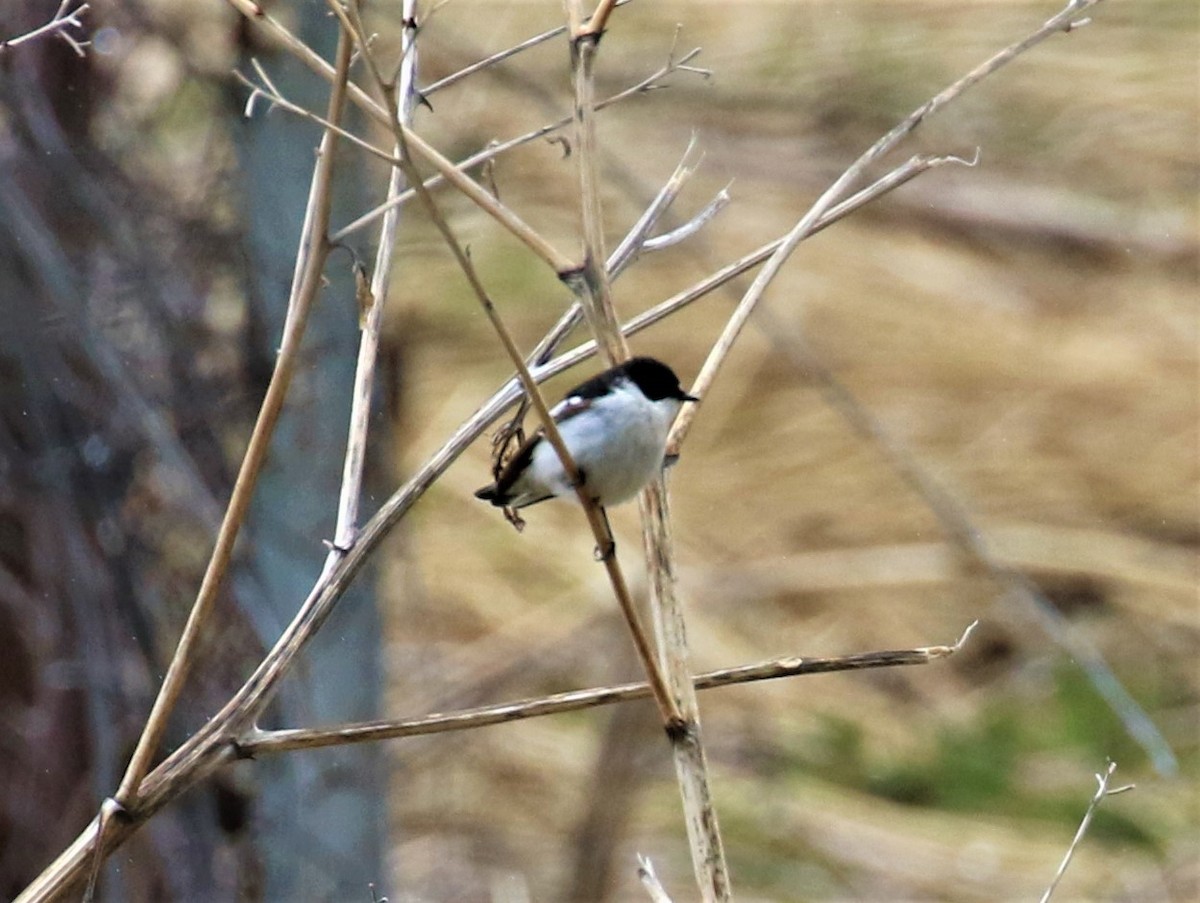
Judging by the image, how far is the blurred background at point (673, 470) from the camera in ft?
7.18

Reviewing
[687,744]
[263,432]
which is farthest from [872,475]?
[263,432]

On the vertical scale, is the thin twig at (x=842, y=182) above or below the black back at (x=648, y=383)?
above

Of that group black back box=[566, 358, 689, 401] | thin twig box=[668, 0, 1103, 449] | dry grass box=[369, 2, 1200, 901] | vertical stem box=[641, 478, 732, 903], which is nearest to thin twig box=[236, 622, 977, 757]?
vertical stem box=[641, 478, 732, 903]

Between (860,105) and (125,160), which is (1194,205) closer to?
(860,105)

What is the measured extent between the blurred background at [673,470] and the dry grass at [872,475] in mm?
14

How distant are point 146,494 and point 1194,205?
163 inches

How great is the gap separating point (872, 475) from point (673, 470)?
0.77 m

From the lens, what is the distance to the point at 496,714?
1109 millimetres

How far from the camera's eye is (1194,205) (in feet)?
18.0

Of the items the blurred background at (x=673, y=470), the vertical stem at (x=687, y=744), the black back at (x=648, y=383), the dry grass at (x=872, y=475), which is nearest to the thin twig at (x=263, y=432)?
the vertical stem at (x=687, y=744)

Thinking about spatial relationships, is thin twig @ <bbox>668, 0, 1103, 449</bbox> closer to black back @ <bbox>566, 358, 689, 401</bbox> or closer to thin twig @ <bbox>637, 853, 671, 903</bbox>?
black back @ <bbox>566, 358, 689, 401</bbox>

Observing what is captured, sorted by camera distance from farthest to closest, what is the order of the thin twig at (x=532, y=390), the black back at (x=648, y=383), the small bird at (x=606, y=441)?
the black back at (x=648, y=383) → the small bird at (x=606, y=441) → the thin twig at (x=532, y=390)

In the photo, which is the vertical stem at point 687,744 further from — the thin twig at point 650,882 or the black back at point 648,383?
the black back at point 648,383

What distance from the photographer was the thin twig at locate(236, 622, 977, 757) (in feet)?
3.59
